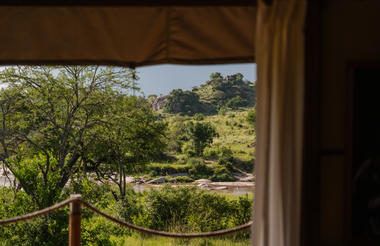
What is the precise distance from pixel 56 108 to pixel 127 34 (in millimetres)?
7488

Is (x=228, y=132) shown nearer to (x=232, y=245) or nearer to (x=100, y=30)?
(x=232, y=245)

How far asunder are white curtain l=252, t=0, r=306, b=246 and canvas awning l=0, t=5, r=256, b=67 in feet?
0.66

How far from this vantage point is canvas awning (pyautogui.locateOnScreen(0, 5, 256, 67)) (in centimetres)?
133

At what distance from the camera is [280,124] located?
1162 millimetres

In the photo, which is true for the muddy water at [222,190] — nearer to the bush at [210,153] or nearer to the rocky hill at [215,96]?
the bush at [210,153]

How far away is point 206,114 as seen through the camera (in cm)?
1105

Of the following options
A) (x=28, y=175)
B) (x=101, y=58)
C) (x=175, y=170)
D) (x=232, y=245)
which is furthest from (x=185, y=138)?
(x=101, y=58)

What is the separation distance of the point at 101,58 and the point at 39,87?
7.46 metres

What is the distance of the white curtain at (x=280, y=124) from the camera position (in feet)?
3.77

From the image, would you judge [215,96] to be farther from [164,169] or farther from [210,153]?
[164,169]

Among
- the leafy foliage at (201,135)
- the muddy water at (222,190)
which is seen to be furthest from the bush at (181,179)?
the leafy foliage at (201,135)

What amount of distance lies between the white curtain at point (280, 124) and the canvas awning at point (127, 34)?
20 cm

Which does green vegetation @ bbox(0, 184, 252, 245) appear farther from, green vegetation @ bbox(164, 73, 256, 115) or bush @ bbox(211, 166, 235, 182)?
green vegetation @ bbox(164, 73, 256, 115)

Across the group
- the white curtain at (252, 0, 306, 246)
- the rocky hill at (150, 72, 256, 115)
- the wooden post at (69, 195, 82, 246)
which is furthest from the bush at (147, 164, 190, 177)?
the white curtain at (252, 0, 306, 246)
